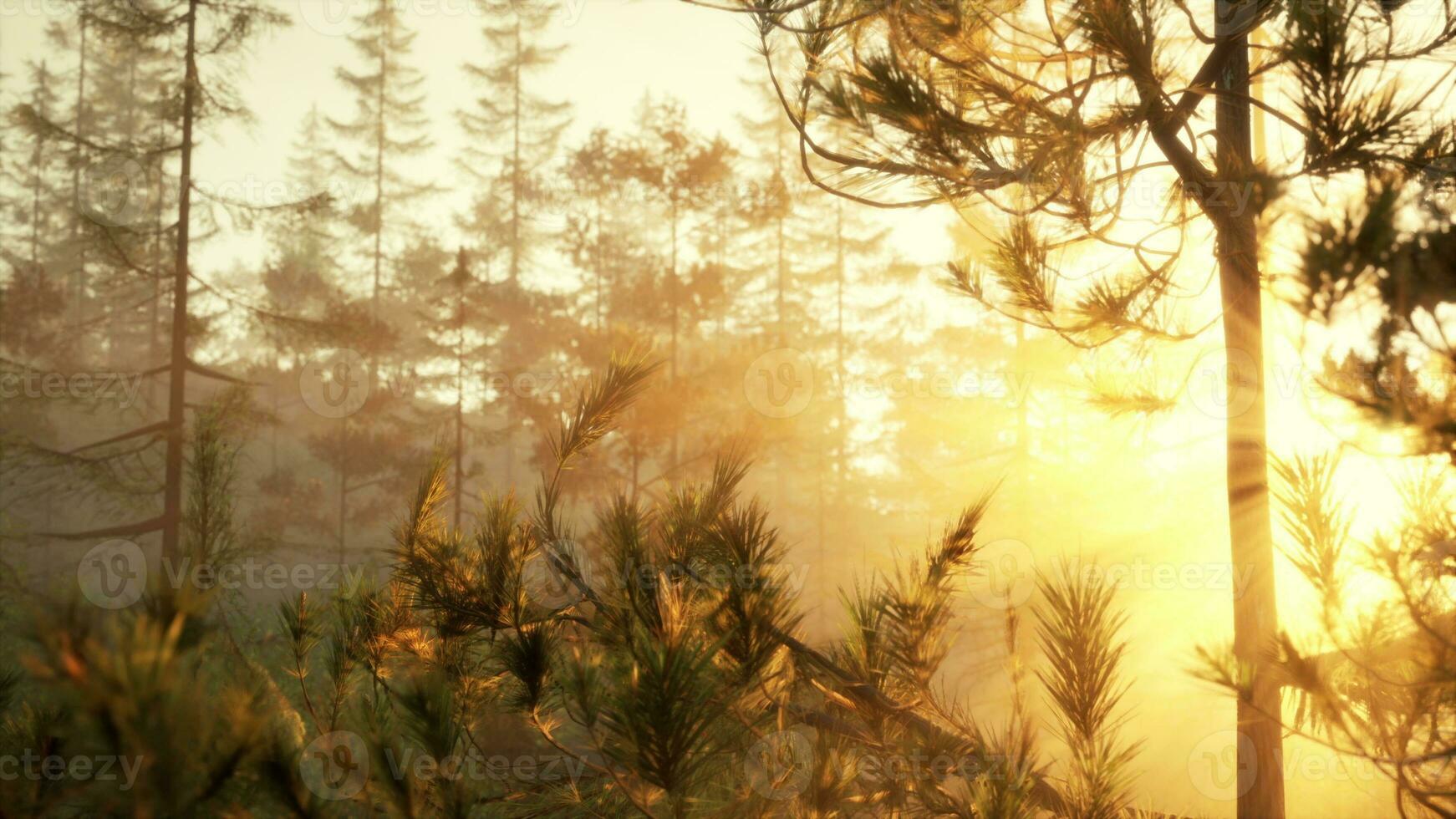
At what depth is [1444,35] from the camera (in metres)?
2.27

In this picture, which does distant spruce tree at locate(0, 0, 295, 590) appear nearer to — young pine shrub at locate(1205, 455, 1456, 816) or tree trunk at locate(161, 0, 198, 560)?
tree trunk at locate(161, 0, 198, 560)

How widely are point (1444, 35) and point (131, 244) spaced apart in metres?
14.9

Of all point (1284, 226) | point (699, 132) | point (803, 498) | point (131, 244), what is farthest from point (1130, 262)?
point (803, 498)

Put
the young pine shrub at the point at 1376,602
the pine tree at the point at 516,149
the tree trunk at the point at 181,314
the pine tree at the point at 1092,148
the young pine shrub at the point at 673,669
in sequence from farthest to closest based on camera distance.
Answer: the pine tree at the point at 516,149
the tree trunk at the point at 181,314
the pine tree at the point at 1092,148
the young pine shrub at the point at 1376,602
the young pine shrub at the point at 673,669

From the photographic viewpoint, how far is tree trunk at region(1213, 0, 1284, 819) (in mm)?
2436

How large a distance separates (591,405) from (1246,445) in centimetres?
214

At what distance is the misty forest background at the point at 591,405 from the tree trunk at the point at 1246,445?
0.14 metres

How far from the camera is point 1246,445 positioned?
262 centimetres

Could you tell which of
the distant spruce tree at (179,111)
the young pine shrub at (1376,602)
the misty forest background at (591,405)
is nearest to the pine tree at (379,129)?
the misty forest background at (591,405)

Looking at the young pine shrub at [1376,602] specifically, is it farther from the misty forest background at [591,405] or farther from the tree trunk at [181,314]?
the tree trunk at [181,314]

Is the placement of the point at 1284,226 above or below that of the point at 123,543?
above

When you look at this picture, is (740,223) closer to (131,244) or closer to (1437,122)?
(131,244)

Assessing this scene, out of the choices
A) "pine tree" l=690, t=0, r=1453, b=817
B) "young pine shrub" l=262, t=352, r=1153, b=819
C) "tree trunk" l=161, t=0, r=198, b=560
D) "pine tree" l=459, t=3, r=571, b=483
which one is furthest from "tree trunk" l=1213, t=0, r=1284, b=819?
"pine tree" l=459, t=3, r=571, b=483

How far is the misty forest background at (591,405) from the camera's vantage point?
1880 millimetres
